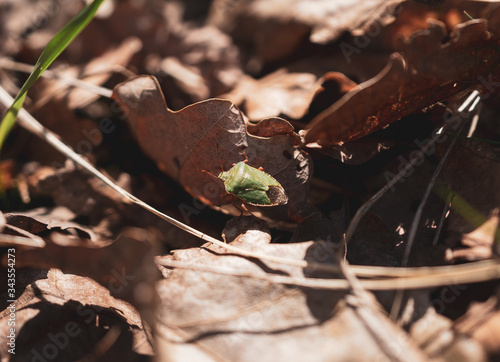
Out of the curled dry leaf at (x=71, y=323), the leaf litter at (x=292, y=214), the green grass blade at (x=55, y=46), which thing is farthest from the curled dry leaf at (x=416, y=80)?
the green grass blade at (x=55, y=46)

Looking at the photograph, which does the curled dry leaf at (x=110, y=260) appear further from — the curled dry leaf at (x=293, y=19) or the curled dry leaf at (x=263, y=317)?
the curled dry leaf at (x=293, y=19)

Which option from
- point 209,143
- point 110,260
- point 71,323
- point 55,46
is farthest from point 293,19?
point 71,323

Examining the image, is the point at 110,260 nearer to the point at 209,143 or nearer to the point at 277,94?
the point at 209,143

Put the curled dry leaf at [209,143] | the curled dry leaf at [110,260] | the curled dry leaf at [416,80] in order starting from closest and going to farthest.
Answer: the curled dry leaf at [110,260] → the curled dry leaf at [416,80] → the curled dry leaf at [209,143]

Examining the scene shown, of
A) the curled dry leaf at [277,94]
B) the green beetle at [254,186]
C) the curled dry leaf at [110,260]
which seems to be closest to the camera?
the curled dry leaf at [110,260]

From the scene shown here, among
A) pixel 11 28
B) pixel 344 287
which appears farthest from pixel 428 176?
pixel 11 28

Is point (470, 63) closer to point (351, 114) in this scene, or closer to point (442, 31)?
point (442, 31)

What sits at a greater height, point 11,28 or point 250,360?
point 11,28
